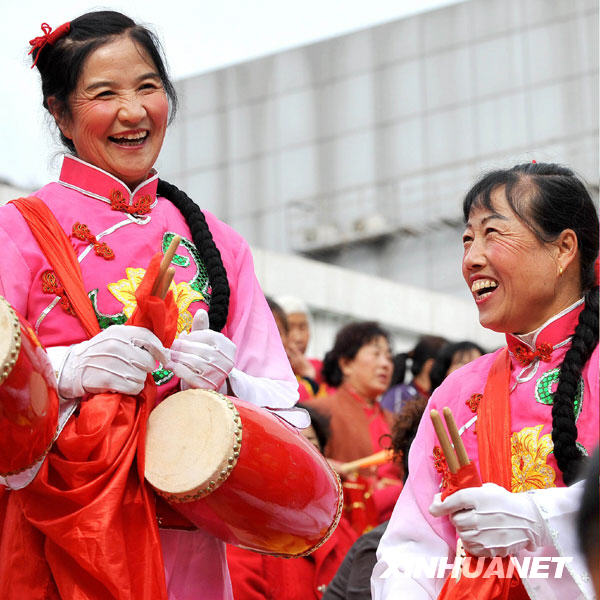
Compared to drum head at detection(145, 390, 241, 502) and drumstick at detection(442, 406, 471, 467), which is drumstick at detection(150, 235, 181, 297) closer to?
drum head at detection(145, 390, 241, 502)

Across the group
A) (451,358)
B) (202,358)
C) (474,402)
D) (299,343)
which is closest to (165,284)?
(202,358)

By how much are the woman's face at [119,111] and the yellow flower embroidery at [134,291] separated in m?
0.32

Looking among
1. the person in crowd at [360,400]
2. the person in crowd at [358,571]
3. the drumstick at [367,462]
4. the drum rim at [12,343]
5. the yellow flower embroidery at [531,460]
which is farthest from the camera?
the person in crowd at [360,400]

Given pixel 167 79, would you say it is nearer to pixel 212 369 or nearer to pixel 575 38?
pixel 212 369

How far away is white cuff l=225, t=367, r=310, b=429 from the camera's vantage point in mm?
3695

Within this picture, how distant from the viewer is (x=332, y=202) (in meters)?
22.2

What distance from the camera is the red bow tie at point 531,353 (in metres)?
3.69

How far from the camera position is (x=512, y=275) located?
12.2 feet

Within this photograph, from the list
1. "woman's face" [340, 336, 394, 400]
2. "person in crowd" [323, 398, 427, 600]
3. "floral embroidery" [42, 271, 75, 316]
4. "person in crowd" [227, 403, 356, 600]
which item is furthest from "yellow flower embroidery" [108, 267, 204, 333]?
"woman's face" [340, 336, 394, 400]

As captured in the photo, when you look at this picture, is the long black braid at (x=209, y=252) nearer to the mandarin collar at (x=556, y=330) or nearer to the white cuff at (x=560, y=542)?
the mandarin collar at (x=556, y=330)

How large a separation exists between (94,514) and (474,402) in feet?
3.39

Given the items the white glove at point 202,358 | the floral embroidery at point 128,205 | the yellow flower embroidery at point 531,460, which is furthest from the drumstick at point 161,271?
the yellow flower embroidery at point 531,460

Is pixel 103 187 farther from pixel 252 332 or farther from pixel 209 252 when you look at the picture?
pixel 252 332

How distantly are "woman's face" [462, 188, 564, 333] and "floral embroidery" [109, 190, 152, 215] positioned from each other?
2.84 ft
